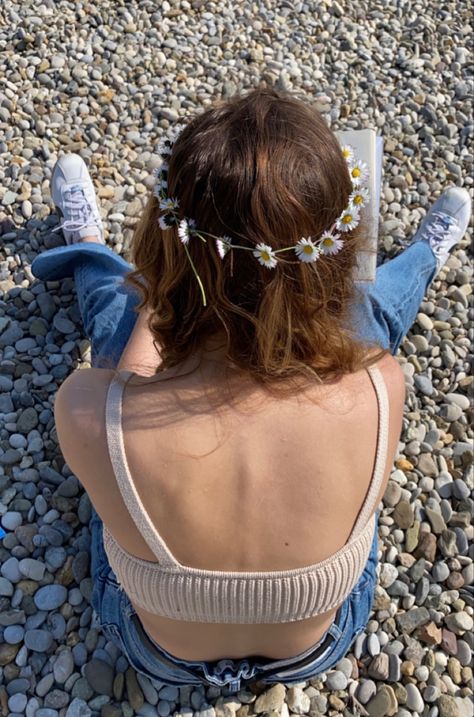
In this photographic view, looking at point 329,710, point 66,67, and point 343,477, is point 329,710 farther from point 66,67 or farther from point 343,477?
point 66,67

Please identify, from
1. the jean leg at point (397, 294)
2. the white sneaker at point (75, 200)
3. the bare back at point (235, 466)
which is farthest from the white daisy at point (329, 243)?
the white sneaker at point (75, 200)

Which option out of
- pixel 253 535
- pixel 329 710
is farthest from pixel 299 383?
pixel 329 710

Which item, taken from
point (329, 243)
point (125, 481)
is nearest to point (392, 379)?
point (329, 243)

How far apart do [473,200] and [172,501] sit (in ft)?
7.76

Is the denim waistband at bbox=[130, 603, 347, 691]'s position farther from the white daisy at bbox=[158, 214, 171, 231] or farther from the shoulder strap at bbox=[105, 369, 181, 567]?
the white daisy at bbox=[158, 214, 171, 231]

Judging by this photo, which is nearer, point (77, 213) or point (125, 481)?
point (125, 481)

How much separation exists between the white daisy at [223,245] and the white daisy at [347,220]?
20 centimetres

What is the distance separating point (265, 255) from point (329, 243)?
122 mm

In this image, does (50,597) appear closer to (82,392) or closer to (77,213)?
(82,392)

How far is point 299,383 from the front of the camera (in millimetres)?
1134

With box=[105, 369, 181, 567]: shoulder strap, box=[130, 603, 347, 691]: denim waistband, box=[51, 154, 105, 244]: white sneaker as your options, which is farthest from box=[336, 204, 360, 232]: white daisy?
box=[51, 154, 105, 244]: white sneaker

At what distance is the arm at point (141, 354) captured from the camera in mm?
1682

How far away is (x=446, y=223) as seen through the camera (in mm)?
2641

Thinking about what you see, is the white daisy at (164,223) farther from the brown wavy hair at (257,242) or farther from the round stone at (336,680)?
the round stone at (336,680)
